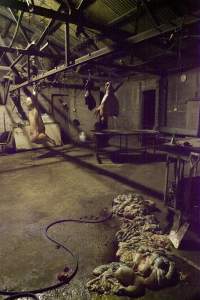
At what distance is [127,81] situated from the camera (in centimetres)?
1538

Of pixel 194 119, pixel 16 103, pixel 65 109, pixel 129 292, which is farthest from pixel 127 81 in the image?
pixel 129 292

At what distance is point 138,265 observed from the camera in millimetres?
3559

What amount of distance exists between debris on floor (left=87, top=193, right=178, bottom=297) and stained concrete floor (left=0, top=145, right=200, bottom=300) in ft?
0.43

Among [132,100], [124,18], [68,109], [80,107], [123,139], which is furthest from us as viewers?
[80,107]

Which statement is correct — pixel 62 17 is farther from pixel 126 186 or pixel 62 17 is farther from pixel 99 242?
pixel 126 186

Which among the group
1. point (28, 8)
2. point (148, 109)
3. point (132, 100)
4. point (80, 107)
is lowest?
point (148, 109)

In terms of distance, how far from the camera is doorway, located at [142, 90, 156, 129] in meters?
14.5

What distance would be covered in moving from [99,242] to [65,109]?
1320cm

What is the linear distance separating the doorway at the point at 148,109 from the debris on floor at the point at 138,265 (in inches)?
407

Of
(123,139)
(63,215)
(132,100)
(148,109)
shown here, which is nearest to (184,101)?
(148,109)

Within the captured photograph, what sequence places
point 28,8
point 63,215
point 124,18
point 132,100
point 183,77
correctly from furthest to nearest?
point 132,100 < point 183,77 < point 124,18 < point 63,215 < point 28,8

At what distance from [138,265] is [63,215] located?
2.45 m

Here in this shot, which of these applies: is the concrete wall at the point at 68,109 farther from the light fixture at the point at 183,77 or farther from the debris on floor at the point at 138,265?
the debris on floor at the point at 138,265

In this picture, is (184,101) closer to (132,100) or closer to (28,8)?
(132,100)
